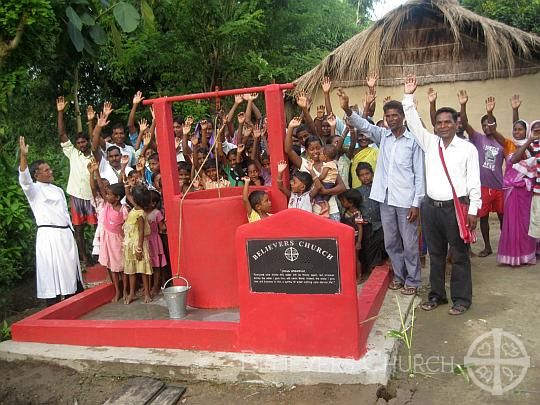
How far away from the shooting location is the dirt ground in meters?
3.38

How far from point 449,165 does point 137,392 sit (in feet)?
9.99

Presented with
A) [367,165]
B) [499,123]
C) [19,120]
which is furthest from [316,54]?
[367,165]

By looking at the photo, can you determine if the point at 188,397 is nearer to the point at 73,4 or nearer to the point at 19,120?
the point at 73,4

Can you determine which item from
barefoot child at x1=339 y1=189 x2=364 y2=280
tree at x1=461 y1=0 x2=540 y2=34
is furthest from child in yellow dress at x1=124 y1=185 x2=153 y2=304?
tree at x1=461 y1=0 x2=540 y2=34

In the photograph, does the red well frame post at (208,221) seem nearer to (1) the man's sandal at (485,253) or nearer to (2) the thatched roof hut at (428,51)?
(1) the man's sandal at (485,253)

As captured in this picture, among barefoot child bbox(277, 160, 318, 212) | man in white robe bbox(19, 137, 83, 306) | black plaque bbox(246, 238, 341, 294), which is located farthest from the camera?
man in white robe bbox(19, 137, 83, 306)

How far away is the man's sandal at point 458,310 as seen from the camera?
4515 millimetres

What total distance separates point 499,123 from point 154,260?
21.6 ft

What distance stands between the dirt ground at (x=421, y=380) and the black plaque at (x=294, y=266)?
684 mm

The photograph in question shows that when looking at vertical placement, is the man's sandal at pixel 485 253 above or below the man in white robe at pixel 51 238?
below

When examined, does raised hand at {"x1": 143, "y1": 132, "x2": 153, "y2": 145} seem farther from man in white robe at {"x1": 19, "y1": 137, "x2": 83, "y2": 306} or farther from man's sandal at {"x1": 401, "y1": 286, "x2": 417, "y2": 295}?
man's sandal at {"x1": 401, "y1": 286, "x2": 417, "y2": 295}

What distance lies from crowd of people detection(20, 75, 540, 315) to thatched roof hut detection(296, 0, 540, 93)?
9.43ft

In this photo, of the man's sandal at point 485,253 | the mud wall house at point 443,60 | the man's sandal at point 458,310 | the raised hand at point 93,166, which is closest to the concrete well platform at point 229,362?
the man's sandal at point 458,310

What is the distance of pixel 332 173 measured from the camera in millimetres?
5148
